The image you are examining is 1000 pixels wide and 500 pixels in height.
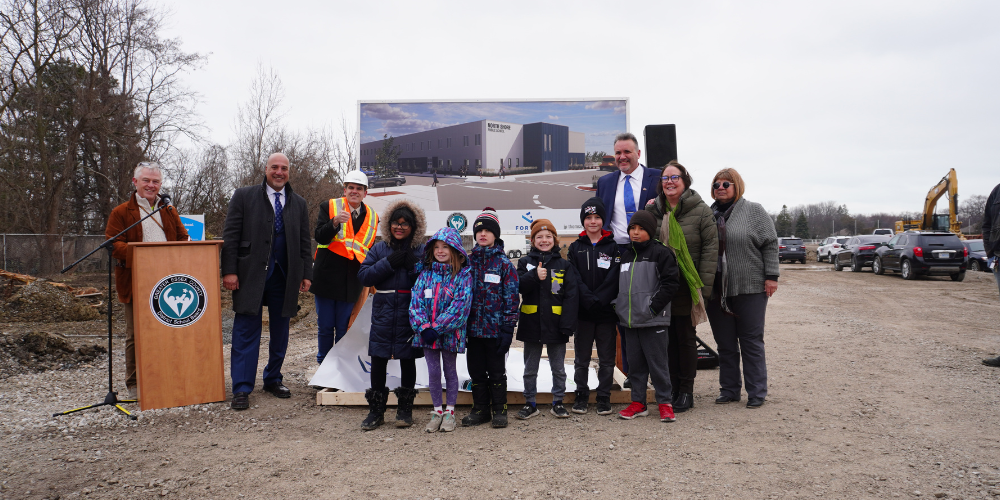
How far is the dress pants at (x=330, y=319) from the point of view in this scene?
5.02 meters

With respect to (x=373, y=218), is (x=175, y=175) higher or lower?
higher

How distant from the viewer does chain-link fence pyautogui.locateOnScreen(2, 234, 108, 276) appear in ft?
55.8

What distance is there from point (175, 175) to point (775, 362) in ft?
86.5

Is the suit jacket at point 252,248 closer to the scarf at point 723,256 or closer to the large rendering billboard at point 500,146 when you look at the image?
the scarf at point 723,256

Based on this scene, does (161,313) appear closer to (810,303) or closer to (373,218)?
(373,218)

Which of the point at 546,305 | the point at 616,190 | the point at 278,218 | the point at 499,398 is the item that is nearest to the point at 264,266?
the point at 278,218

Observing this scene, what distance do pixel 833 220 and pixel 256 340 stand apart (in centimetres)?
11105

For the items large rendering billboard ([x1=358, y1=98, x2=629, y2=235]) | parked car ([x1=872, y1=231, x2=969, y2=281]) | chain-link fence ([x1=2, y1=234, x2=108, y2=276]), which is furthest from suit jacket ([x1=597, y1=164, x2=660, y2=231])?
chain-link fence ([x1=2, y1=234, x2=108, y2=276])

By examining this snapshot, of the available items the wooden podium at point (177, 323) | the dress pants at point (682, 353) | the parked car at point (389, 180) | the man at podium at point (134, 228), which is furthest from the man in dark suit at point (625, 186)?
the parked car at point (389, 180)

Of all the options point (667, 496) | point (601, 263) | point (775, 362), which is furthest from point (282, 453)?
point (775, 362)

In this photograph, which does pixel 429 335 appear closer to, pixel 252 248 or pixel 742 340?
pixel 252 248

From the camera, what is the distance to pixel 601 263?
434 centimetres

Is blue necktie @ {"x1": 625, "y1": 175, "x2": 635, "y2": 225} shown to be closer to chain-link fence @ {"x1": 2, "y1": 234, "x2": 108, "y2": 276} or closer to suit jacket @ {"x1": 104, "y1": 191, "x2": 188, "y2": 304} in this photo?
suit jacket @ {"x1": 104, "y1": 191, "x2": 188, "y2": 304}

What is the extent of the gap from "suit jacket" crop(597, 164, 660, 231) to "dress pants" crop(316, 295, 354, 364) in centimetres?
241
